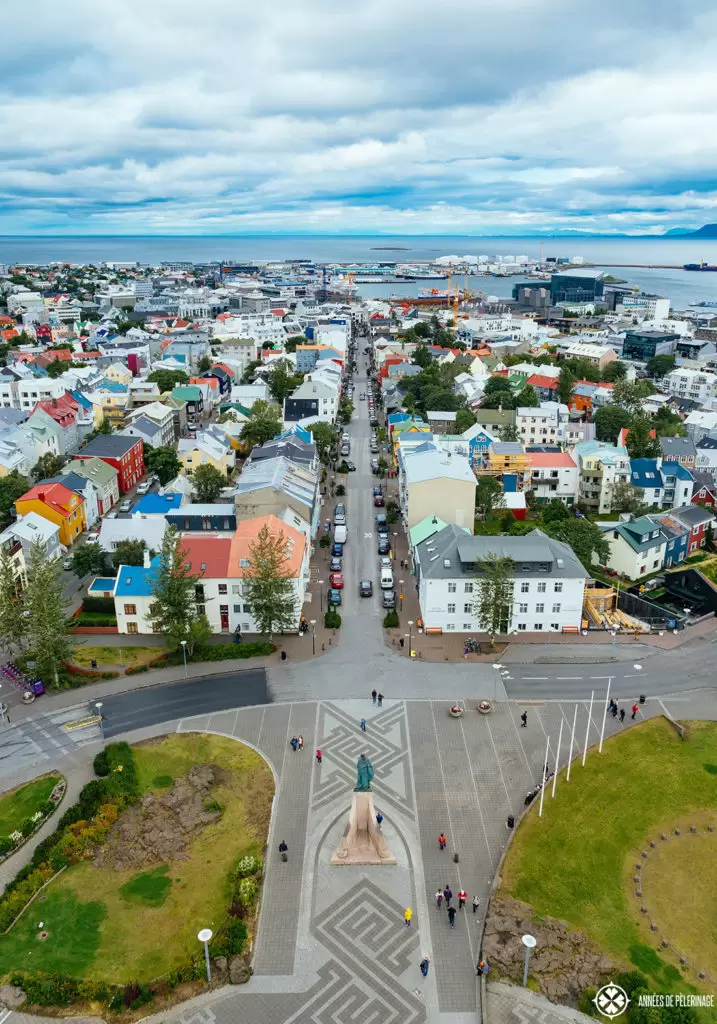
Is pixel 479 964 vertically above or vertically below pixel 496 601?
below

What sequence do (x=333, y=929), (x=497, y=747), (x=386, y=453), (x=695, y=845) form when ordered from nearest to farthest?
(x=333, y=929)
(x=695, y=845)
(x=497, y=747)
(x=386, y=453)

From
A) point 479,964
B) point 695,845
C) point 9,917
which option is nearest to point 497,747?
point 695,845

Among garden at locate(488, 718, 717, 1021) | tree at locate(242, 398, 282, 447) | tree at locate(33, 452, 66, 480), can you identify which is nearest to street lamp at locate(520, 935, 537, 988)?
garden at locate(488, 718, 717, 1021)

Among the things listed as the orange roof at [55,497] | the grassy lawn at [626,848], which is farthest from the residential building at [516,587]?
the orange roof at [55,497]

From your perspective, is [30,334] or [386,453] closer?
[386,453]

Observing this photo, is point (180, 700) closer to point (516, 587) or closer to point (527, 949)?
point (516, 587)

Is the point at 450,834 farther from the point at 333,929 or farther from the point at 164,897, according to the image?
the point at 164,897
